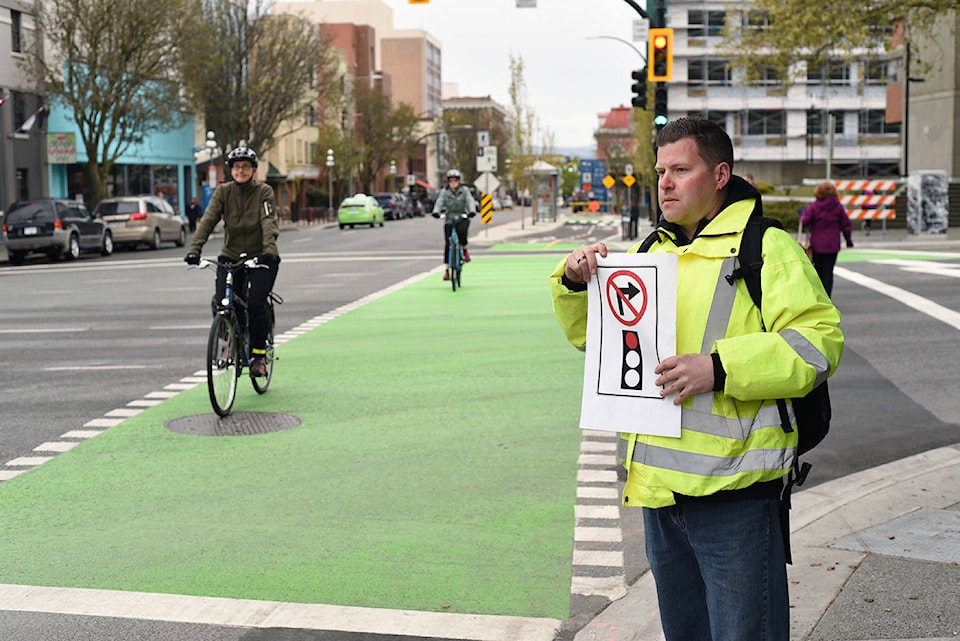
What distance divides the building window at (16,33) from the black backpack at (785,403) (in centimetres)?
4634

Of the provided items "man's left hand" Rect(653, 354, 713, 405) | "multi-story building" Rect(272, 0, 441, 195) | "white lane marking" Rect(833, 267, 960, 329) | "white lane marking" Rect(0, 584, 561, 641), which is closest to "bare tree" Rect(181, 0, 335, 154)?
"white lane marking" Rect(833, 267, 960, 329)

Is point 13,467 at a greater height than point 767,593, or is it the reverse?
point 767,593

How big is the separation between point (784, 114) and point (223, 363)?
89.3 metres

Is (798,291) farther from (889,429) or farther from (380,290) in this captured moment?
(380,290)

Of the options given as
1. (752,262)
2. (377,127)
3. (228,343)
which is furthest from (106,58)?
(377,127)

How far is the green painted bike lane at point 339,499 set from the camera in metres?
5.66

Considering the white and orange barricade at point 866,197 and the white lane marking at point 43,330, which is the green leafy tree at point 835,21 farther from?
the white lane marking at point 43,330

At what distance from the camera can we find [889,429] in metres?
9.26

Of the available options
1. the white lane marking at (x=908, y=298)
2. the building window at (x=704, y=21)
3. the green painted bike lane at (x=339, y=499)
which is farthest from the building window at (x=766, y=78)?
the green painted bike lane at (x=339, y=499)

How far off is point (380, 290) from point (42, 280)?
8284mm

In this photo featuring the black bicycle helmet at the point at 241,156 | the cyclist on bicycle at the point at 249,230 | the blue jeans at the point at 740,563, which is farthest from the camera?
the cyclist on bicycle at the point at 249,230

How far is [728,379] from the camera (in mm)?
3133

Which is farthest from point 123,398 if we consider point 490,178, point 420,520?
point 490,178

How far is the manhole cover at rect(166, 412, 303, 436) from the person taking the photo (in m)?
9.29
